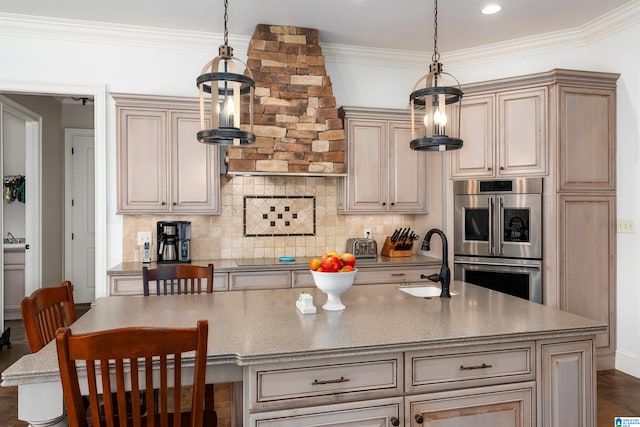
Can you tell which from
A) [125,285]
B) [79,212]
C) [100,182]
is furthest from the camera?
[79,212]

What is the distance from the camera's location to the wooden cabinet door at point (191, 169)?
12.6ft

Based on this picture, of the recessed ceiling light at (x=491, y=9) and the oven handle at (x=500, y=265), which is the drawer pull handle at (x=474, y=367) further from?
the recessed ceiling light at (x=491, y=9)

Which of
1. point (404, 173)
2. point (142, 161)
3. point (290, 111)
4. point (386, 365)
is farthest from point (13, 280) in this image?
A: point (386, 365)

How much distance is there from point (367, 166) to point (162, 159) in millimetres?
1830

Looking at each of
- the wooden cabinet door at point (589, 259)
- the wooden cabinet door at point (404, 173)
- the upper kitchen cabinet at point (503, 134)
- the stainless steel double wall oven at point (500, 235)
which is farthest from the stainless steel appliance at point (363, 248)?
the wooden cabinet door at point (589, 259)

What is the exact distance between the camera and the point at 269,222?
4391 mm

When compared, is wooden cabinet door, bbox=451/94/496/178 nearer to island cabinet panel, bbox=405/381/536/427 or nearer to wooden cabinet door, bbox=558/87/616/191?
wooden cabinet door, bbox=558/87/616/191

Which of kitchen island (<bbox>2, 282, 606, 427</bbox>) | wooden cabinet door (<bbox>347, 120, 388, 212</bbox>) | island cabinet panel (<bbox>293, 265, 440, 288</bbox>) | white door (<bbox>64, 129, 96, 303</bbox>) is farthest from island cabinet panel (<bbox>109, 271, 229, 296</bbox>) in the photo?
white door (<bbox>64, 129, 96, 303</bbox>)

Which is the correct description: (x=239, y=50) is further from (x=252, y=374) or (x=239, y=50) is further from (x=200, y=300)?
(x=252, y=374)

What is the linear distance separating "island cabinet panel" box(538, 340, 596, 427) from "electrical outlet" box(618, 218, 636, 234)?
2.24 metres

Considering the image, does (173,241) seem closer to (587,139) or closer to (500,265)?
(500,265)

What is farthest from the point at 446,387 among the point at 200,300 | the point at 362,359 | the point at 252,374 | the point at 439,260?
the point at 439,260

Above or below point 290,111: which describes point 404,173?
below

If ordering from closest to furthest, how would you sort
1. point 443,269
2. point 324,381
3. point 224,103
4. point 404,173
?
point 324,381
point 224,103
point 443,269
point 404,173
